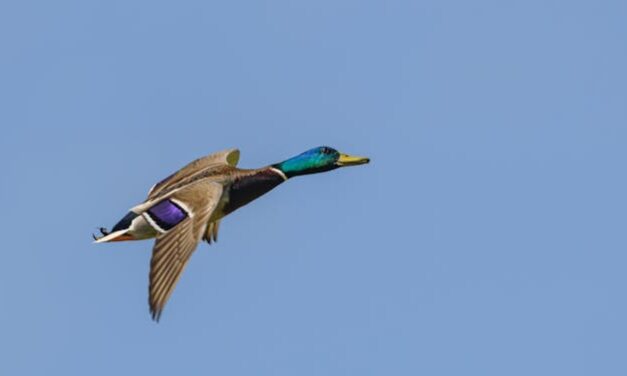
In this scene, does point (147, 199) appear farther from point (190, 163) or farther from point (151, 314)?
point (151, 314)

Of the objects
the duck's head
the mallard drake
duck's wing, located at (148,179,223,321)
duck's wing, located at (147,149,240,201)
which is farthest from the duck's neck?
duck's wing, located at (147,149,240,201)

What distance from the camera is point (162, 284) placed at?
73.5 feet

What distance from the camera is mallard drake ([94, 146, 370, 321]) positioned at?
22.8 meters

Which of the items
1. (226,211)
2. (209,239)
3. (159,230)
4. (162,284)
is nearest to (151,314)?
(162,284)

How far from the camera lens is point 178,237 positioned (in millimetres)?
23469

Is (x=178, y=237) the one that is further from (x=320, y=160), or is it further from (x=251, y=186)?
(x=320, y=160)

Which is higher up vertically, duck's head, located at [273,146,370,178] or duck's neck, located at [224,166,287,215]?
duck's head, located at [273,146,370,178]

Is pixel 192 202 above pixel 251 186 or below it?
below

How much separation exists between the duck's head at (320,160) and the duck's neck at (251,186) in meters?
0.59

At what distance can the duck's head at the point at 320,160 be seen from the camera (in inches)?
1085

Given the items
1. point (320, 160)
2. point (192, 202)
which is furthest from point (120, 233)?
point (320, 160)

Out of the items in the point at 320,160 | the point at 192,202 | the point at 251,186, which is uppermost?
the point at 320,160

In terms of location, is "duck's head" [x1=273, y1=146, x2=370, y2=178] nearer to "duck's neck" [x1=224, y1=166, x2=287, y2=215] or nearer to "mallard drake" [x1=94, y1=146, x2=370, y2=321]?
"mallard drake" [x1=94, y1=146, x2=370, y2=321]

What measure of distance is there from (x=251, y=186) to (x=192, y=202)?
1758 millimetres
